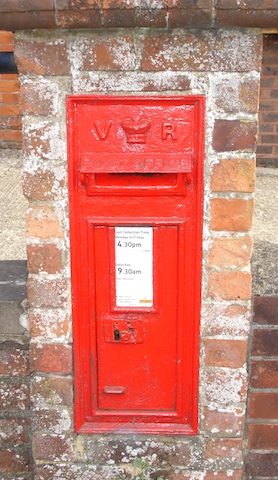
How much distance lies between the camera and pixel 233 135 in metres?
1.57

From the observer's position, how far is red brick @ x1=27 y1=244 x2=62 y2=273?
66.9 inches

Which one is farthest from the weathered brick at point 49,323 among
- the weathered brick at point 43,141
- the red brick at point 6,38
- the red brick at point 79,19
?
the red brick at point 6,38

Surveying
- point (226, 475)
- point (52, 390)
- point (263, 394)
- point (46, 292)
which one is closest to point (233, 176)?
point (46, 292)

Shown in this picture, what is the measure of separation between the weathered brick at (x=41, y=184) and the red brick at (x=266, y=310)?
73 centimetres

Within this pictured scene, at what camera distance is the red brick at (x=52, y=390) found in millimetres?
1833

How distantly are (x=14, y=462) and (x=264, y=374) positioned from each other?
94 centimetres

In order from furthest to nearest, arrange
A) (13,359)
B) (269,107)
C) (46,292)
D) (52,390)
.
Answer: (269,107) → (13,359) → (52,390) → (46,292)

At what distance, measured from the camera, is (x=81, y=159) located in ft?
5.14

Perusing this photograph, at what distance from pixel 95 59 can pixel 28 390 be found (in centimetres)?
112

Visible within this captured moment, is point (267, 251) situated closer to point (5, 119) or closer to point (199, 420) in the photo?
point (199, 420)

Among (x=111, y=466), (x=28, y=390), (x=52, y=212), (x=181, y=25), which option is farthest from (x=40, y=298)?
(x=181, y=25)

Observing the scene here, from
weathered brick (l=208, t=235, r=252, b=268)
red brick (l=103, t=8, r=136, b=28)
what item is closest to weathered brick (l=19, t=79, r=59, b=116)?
red brick (l=103, t=8, r=136, b=28)

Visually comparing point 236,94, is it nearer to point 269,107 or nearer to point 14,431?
point 14,431

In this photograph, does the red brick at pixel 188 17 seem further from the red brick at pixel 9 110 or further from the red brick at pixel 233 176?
the red brick at pixel 9 110
